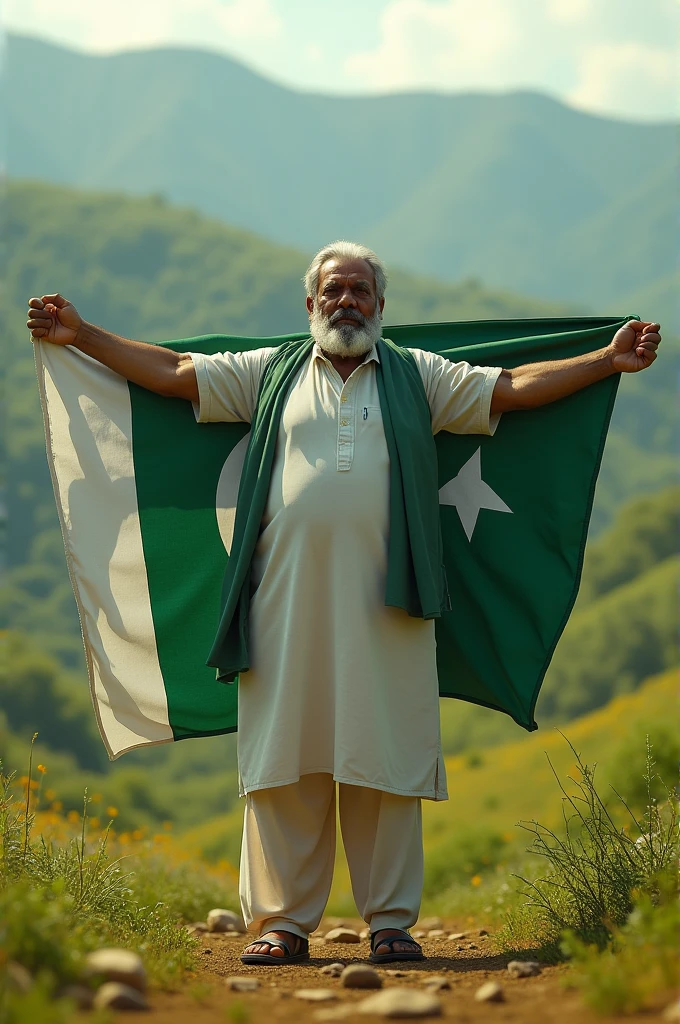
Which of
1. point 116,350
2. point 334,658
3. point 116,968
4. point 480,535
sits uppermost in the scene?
point 116,350

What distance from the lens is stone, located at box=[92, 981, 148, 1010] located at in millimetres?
3150

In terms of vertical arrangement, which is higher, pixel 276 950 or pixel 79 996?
pixel 79 996

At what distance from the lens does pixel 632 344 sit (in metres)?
5.02

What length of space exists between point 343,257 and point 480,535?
4.31ft

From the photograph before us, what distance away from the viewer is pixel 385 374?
15.8 ft

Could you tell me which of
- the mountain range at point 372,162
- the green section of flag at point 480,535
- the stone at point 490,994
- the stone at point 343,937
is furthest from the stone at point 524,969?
the mountain range at point 372,162

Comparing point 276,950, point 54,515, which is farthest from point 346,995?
point 54,515

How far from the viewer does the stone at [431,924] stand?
641cm

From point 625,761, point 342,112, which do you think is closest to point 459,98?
point 342,112

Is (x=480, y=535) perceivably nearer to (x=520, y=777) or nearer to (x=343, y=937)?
(x=343, y=937)

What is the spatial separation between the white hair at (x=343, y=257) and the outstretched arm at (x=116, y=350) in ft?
1.96

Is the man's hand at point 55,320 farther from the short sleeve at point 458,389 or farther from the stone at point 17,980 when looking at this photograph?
the stone at point 17,980

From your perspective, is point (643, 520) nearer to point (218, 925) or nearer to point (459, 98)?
point (218, 925)

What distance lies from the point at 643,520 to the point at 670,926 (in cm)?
6344
